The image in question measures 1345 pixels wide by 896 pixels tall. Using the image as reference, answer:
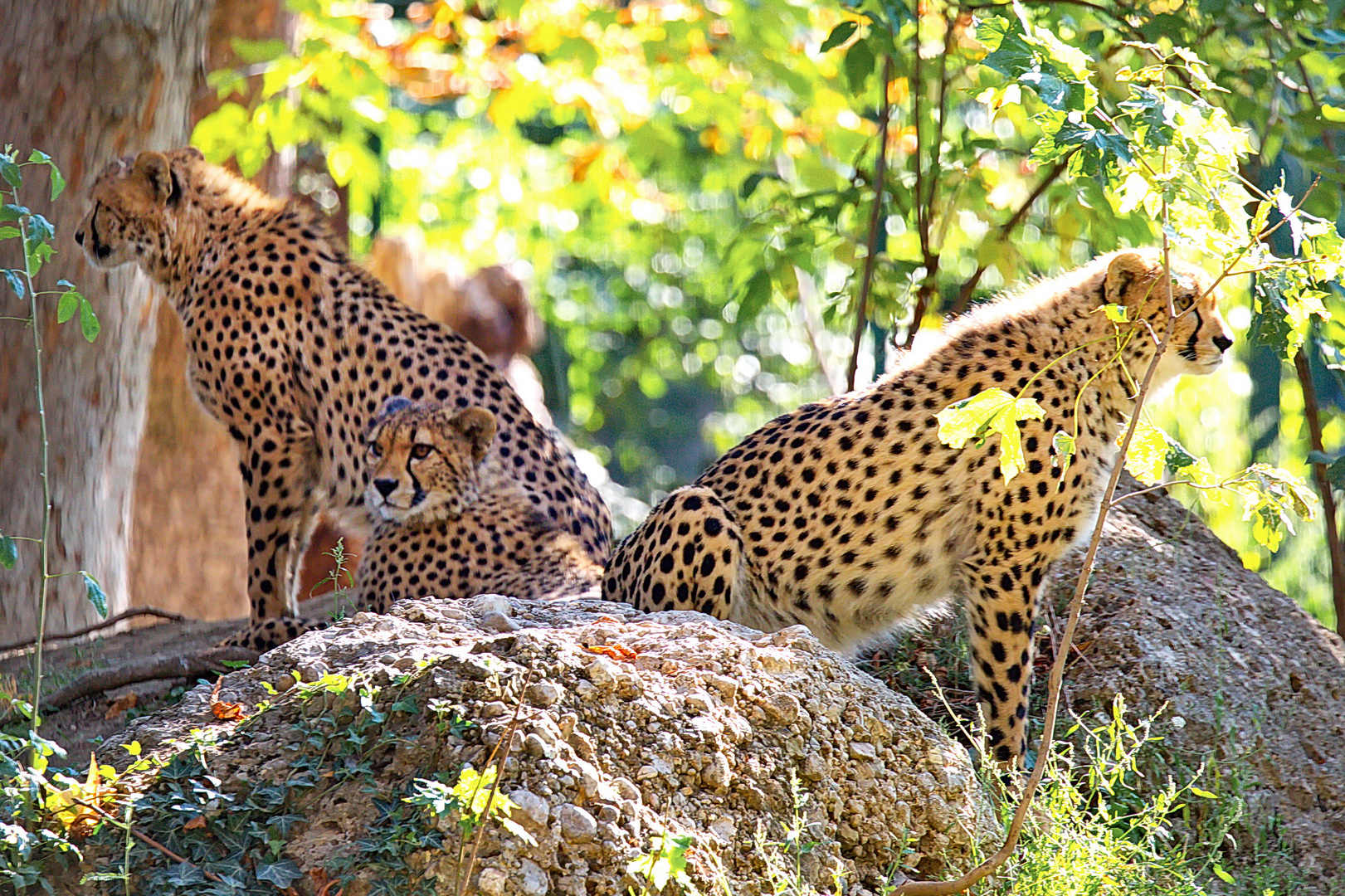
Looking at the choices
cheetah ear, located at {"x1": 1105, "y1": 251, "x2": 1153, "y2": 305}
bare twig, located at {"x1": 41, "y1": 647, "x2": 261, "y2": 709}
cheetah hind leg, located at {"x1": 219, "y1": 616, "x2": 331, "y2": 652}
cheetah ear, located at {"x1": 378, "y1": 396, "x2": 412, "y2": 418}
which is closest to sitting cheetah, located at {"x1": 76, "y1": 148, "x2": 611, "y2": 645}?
cheetah hind leg, located at {"x1": 219, "y1": 616, "x2": 331, "y2": 652}

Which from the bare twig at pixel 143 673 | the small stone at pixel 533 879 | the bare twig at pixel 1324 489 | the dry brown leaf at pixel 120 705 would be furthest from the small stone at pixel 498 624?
the bare twig at pixel 1324 489

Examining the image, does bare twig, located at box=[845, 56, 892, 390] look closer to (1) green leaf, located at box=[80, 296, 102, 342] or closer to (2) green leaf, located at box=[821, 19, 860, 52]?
(2) green leaf, located at box=[821, 19, 860, 52]

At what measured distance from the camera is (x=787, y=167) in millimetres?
12141

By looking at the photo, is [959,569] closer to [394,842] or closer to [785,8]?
[394,842]

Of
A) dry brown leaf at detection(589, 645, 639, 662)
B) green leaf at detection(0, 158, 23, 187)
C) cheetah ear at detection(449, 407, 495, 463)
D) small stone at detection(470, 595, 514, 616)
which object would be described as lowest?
small stone at detection(470, 595, 514, 616)

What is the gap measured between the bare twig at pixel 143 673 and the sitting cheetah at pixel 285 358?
0.51 metres

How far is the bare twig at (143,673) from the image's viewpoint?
467cm

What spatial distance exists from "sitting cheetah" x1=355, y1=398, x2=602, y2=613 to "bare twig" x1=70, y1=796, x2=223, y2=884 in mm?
2190

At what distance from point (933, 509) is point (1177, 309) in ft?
3.23

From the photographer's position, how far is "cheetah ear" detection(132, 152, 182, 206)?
5.77m

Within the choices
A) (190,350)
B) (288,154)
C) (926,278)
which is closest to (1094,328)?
(926,278)

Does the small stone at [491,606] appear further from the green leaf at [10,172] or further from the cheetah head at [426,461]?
the green leaf at [10,172]

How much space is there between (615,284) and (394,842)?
14286mm

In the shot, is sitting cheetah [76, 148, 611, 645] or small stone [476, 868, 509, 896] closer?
small stone [476, 868, 509, 896]
